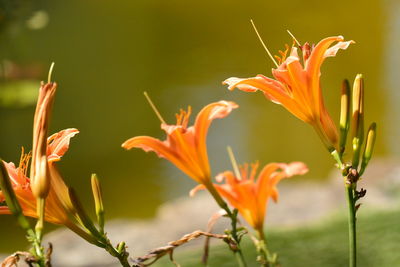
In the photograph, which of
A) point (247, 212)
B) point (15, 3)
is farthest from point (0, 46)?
point (247, 212)

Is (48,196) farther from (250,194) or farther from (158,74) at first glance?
(158,74)

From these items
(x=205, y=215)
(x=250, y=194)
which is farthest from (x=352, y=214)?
(x=205, y=215)

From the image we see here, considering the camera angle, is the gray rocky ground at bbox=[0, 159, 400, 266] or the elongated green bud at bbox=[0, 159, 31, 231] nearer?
the elongated green bud at bbox=[0, 159, 31, 231]

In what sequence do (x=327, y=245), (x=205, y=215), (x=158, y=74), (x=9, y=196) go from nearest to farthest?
(x=9, y=196) < (x=327, y=245) < (x=205, y=215) < (x=158, y=74)

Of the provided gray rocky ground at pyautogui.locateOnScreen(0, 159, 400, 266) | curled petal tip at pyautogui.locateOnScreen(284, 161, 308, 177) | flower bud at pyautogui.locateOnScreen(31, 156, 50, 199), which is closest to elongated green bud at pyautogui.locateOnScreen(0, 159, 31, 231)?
flower bud at pyautogui.locateOnScreen(31, 156, 50, 199)

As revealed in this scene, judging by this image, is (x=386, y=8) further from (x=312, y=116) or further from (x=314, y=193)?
(x=312, y=116)

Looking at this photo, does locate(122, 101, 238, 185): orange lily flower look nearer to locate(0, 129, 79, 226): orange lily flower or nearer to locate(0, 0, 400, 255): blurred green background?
locate(0, 129, 79, 226): orange lily flower
